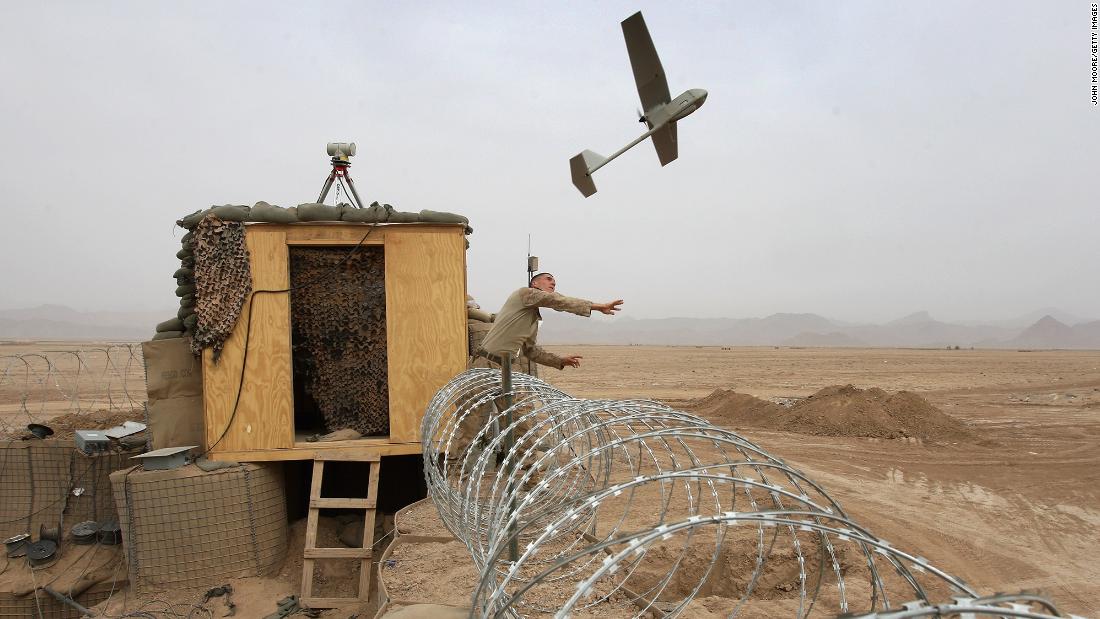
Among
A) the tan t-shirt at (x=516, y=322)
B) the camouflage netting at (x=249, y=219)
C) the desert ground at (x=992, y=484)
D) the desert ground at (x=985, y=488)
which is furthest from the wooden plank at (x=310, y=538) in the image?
the desert ground at (x=992, y=484)

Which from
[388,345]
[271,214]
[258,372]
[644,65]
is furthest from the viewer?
[388,345]

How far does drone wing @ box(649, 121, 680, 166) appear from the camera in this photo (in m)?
6.89

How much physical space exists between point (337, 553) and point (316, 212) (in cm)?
424

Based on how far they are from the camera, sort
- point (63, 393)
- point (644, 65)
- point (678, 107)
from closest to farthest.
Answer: point (644, 65)
point (678, 107)
point (63, 393)

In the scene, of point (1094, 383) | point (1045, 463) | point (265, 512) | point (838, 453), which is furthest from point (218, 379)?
point (1094, 383)

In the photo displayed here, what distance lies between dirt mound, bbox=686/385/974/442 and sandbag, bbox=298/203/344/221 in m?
11.5

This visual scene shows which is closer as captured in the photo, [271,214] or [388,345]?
[271,214]

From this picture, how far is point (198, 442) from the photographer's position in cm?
773

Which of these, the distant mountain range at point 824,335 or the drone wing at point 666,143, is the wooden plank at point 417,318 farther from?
the distant mountain range at point 824,335

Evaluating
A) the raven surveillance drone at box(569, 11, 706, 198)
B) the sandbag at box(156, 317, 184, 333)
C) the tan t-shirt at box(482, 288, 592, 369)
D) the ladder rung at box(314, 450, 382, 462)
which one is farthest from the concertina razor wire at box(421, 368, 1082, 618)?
the sandbag at box(156, 317, 184, 333)

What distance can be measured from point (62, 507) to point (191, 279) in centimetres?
393

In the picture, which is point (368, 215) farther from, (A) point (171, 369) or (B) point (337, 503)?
(B) point (337, 503)

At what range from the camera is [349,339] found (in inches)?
343

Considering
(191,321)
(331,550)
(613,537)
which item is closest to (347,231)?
(191,321)
